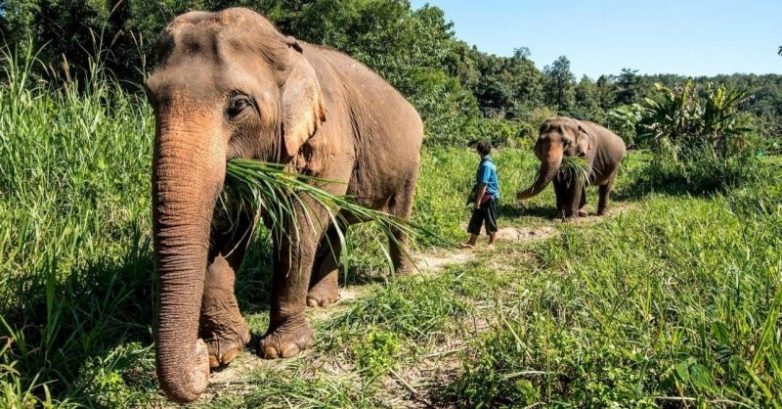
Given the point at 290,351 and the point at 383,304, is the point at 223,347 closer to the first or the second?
the point at 290,351

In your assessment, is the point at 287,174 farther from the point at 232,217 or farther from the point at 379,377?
the point at 379,377

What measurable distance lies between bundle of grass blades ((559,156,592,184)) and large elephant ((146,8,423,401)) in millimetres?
5504

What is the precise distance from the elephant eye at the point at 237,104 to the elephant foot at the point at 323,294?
6.99 ft

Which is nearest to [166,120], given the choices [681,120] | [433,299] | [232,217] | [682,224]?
[232,217]

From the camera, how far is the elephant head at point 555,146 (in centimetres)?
889

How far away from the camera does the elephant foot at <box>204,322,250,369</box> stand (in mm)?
3293

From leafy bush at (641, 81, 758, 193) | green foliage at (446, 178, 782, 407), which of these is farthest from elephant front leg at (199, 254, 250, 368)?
leafy bush at (641, 81, 758, 193)

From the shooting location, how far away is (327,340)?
3.66 meters

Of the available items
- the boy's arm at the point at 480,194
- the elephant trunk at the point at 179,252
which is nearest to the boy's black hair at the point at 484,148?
the boy's arm at the point at 480,194

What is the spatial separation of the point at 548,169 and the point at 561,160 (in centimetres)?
36

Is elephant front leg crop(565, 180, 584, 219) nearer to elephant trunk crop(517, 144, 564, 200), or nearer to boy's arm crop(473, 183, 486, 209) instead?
elephant trunk crop(517, 144, 564, 200)

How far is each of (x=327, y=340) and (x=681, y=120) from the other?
43.1 ft

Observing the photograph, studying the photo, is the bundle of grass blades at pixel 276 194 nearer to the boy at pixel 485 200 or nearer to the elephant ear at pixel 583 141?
the boy at pixel 485 200

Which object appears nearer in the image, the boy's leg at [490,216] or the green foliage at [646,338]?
the green foliage at [646,338]
